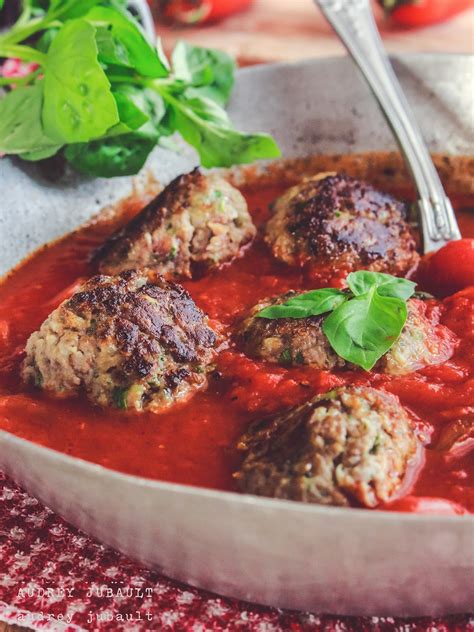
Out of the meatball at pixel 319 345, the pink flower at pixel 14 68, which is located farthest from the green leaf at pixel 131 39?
the meatball at pixel 319 345

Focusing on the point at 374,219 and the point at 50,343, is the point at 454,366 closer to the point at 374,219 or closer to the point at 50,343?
the point at 374,219

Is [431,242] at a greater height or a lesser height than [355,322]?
lesser

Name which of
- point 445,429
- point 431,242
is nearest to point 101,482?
point 445,429

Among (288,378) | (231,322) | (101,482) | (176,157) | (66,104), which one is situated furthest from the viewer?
(176,157)

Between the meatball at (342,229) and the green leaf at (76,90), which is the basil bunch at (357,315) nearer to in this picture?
the meatball at (342,229)

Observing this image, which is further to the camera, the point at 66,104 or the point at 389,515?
the point at 66,104

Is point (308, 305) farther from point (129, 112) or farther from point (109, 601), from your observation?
point (129, 112)

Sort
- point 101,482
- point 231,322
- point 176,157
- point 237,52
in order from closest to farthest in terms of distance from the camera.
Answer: point 101,482 → point 231,322 → point 176,157 → point 237,52
